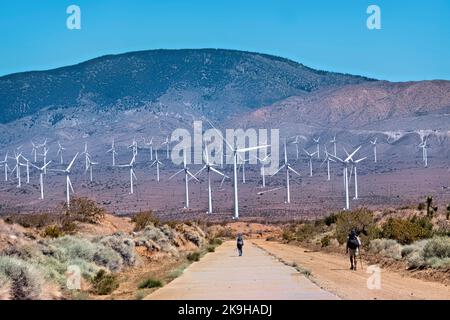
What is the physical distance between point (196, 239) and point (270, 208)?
71.8 m

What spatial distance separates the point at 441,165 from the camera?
173m

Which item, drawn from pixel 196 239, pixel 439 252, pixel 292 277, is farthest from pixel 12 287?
pixel 196 239

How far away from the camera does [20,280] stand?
20250 millimetres

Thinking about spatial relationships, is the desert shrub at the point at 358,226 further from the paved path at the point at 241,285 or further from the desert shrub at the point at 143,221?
the paved path at the point at 241,285

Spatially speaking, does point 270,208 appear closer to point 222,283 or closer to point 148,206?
point 148,206

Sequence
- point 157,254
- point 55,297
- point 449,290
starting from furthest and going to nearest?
point 157,254 < point 449,290 < point 55,297

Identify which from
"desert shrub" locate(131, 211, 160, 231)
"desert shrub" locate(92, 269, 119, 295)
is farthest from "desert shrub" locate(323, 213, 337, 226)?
"desert shrub" locate(92, 269, 119, 295)

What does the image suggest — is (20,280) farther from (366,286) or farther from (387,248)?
(387,248)

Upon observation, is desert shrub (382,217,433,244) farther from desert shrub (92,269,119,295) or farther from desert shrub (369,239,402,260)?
desert shrub (92,269,119,295)

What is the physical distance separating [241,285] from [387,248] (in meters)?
20.1

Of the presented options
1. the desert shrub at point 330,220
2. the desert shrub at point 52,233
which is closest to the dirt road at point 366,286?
the desert shrub at point 52,233

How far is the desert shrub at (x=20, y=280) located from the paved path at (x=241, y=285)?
322 centimetres

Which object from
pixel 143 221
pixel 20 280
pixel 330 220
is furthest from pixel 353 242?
pixel 330 220

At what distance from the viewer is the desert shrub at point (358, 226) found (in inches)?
2059
